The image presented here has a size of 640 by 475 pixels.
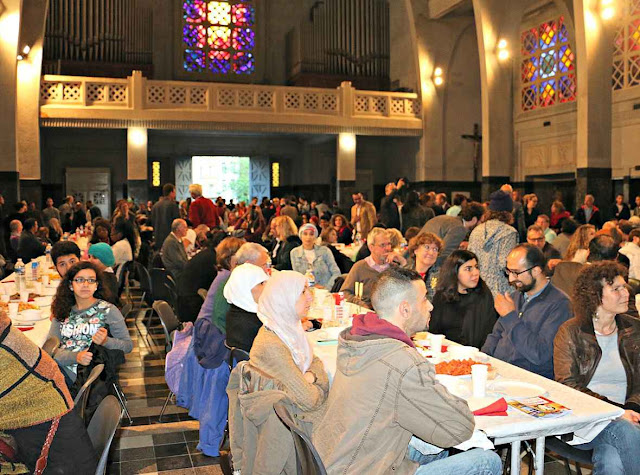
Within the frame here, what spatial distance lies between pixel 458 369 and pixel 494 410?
54 cm

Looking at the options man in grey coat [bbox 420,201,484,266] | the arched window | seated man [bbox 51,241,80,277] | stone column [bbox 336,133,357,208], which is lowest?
seated man [bbox 51,241,80,277]

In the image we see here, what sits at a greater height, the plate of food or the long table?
the plate of food

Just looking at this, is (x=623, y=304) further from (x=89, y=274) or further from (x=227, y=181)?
(x=227, y=181)

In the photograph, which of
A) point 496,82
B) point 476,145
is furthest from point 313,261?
point 476,145

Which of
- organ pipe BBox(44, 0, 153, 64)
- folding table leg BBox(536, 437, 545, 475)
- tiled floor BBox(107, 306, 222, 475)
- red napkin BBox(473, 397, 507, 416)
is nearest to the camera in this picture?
red napkin BBox(473, 397, 507, 416)

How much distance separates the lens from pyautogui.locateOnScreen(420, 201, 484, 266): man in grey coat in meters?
7.37

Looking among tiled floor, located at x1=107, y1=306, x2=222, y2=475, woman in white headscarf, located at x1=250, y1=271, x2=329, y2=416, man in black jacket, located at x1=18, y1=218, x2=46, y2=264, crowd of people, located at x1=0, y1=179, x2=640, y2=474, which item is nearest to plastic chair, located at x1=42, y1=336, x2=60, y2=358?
crowd of people, located at x1=0, y1=179, x2=640, y2=474

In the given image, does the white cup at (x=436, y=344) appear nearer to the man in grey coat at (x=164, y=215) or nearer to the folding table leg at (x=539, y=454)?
the folding table leg at (x=539, y=454)

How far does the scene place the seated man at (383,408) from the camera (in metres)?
2.49

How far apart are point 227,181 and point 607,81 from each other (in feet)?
39.7

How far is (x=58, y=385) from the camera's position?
2361 mm

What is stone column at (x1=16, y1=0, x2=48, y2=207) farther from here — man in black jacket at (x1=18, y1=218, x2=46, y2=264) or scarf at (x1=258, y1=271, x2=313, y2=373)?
scarf at (x1=258, y1=271, x2=313, y2=373)

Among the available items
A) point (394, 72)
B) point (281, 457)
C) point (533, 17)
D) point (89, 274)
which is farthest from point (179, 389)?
point (394, 72)

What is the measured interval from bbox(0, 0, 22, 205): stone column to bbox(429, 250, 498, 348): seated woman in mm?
11646
